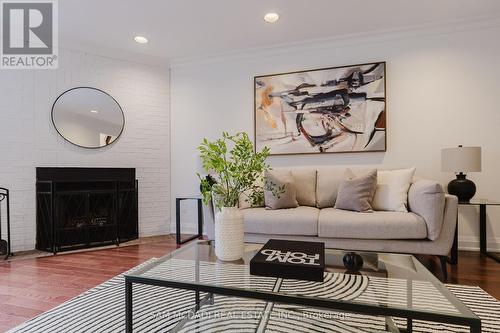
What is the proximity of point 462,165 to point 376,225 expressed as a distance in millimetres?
1125

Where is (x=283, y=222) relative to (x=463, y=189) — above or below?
below

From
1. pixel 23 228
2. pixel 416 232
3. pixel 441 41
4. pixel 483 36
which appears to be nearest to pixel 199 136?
pixel 23 228

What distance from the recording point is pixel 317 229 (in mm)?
2361

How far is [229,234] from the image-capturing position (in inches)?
57.6

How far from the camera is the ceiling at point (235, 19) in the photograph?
2.62m

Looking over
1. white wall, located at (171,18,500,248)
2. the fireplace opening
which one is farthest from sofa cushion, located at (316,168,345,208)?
the fireplace opening

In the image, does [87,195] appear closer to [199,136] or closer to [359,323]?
[199,136]

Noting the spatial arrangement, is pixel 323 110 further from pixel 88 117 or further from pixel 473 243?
pixel 88 117

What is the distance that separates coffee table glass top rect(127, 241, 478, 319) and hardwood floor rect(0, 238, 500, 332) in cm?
98

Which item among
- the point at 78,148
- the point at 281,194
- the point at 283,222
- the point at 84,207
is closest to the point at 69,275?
the point at 84,207

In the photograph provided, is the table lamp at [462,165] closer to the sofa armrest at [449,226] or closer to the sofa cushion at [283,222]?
the sofa armrest at [449,226]

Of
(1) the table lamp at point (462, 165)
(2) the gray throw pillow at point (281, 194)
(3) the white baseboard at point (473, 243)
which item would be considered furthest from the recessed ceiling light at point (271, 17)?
(3) the white baseboard at point (473, 243)

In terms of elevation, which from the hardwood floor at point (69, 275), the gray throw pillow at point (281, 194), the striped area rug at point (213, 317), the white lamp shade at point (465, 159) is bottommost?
the hardwood floor at point (69, 275)

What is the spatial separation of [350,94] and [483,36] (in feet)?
4.60
